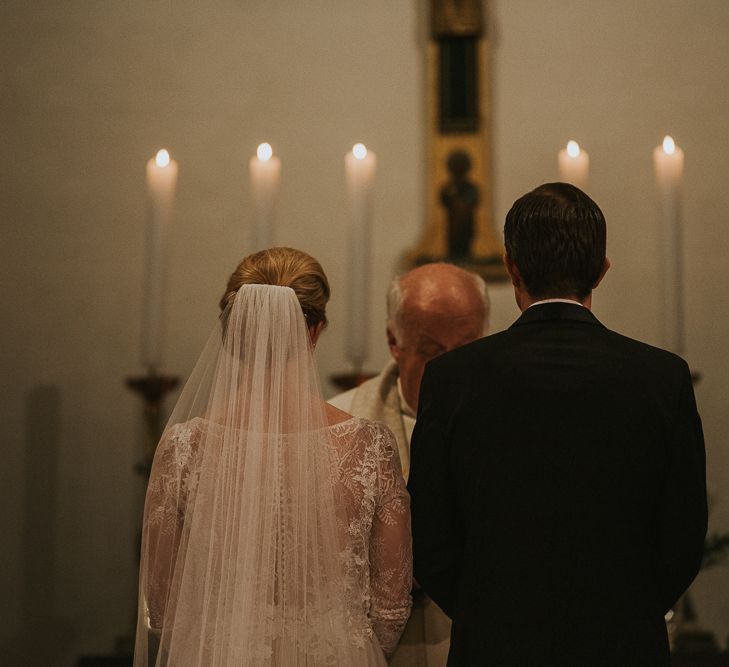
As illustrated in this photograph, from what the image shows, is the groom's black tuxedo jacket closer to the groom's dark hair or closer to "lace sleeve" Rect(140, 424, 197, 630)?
the groom's dark hair

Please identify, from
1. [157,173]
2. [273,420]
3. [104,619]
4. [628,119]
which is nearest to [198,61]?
[157,173]

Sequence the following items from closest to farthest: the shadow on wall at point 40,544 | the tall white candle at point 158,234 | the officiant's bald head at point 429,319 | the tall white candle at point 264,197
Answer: the officiant's bald head at point 429,319 < the tall white candle at point 264,197 < the tall white candle at point 158,234 < the shadow on wall at point 40,544

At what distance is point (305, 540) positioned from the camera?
2.23 m

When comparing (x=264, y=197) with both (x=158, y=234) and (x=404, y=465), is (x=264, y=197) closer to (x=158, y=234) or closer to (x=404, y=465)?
(x=158, y=234)

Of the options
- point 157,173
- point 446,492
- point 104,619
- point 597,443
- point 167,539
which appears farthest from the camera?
point 104,619

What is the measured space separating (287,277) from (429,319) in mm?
1003

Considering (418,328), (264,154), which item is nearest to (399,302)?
(418,328)

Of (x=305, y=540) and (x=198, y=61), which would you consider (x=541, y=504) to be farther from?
(x=198, y=61)

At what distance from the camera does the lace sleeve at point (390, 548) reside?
2.28m

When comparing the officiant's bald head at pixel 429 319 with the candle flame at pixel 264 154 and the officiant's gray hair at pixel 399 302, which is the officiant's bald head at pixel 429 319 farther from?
the candle flame at pixel 264 154

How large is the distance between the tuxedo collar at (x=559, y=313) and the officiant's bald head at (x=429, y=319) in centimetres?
122

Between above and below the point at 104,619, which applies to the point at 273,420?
above

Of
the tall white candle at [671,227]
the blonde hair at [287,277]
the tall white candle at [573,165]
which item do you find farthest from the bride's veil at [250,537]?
the tall white candle at [671,227]

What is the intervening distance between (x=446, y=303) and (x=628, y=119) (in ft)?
6.20
